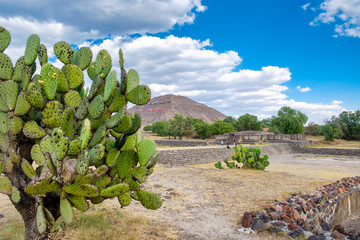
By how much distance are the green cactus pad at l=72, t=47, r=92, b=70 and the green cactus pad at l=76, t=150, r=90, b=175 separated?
5.46ft

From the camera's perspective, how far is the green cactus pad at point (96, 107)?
3.58m

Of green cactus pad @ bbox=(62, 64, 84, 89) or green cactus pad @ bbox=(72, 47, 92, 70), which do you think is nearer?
green cactus pad @ bbox=(62, 64, 84, 89)

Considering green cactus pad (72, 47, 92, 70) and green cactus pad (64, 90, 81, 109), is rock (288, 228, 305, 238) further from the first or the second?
green cactus pad (72, 47, 92, 70)

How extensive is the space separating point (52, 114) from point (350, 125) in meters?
60.3

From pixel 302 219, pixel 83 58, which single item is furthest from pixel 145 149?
pixel 302 219

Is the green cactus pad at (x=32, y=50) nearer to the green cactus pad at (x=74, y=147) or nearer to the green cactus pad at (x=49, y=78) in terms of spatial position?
the green cactus pad at (x=49, y=78)

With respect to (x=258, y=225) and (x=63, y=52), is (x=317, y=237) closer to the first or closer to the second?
(x=258, y=225)

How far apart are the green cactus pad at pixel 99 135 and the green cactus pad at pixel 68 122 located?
303mm

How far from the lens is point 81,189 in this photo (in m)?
3.49

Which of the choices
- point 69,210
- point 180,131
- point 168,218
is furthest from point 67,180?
point 180,131

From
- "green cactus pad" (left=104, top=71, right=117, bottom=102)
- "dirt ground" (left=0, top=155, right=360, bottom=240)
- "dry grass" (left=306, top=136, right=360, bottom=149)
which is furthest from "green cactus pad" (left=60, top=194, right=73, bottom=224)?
"dry grass" (left=306, top=136, right=360, bottom=149)

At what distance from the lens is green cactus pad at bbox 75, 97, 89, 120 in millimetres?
3742

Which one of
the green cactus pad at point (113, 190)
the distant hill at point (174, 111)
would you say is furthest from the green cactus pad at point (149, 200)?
the distant hill at point (174, 111)

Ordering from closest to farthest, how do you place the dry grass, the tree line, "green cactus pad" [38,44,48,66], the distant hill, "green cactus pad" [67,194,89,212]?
"green cactus pad" [67,194,89,212] < "green cactus pad" [38,44,48,66] < the dry grass < the tree line < the distant hill
